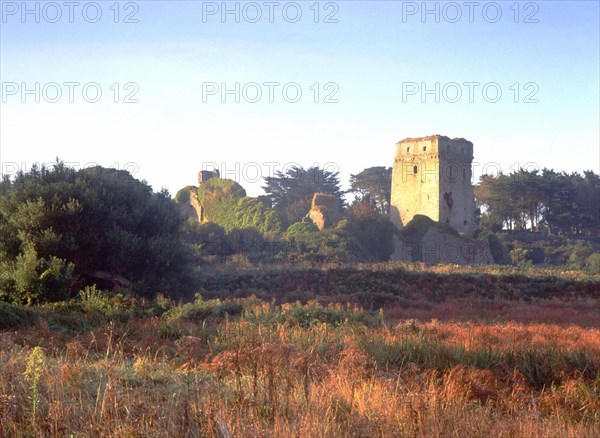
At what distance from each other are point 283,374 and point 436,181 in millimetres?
45885

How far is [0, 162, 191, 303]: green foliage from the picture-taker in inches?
738

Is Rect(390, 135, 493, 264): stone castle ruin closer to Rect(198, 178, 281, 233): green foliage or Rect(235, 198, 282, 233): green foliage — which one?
Rect(235, 198, 282, 233): green foliage

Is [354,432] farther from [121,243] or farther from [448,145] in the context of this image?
[448,145]

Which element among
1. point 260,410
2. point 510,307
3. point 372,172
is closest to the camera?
point 260,410

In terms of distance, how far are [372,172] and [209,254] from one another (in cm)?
3312

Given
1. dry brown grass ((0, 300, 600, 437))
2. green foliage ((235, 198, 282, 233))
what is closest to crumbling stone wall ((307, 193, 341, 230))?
green foliage ((235, 198, 282, 233))

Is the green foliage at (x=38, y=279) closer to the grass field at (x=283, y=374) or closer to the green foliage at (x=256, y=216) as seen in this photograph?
the grass field at (x=283, y=374)

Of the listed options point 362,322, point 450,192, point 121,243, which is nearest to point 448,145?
point 450,192

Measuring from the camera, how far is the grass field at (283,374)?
18.5 feet

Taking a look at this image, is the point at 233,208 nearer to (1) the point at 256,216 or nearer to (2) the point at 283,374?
(1) the point at 256,216

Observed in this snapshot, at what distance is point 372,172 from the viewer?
239 feet

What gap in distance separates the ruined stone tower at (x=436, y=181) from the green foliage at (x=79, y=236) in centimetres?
3193

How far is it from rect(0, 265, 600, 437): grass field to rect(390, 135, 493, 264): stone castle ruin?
28.7 m

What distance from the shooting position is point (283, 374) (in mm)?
7078
